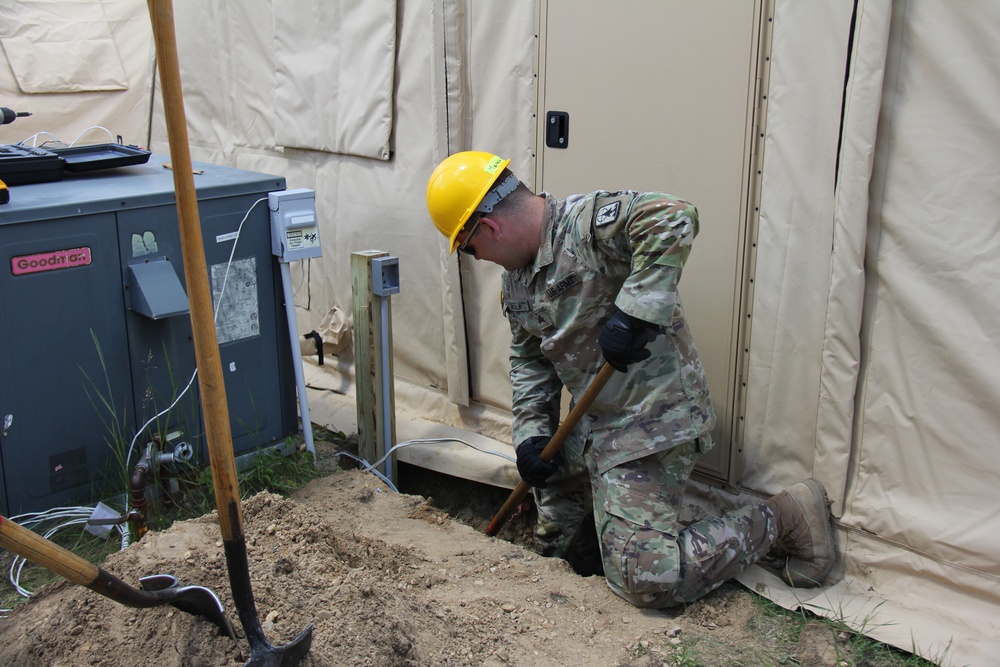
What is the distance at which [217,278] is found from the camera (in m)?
3.77

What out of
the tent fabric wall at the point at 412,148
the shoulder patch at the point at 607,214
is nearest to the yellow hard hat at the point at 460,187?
the shoulder patch at the point at 607,214

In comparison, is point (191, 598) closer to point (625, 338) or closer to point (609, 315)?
point (625, 338)

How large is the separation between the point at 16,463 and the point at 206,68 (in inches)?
125

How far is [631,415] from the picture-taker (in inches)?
126

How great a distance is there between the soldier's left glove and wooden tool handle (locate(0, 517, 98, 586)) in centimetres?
160

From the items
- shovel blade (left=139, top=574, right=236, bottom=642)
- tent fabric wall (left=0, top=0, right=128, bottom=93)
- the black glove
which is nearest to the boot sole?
the black glove

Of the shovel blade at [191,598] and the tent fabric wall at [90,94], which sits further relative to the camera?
the tent fabric wall at [90,94]

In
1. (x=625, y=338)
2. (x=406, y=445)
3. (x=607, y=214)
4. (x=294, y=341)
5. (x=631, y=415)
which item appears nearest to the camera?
(x=625, y=338)

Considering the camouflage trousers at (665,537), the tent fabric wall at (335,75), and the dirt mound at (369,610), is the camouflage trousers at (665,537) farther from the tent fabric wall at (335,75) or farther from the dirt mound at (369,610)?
the tent fabric wall at (335,75)

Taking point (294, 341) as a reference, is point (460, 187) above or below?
above

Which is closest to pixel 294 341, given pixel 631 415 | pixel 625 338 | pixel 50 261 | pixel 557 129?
pixel 50 261

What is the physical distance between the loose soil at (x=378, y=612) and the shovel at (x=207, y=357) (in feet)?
0.49

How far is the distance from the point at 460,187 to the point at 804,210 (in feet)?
3.86

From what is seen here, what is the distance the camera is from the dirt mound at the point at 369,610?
99.3 inches
